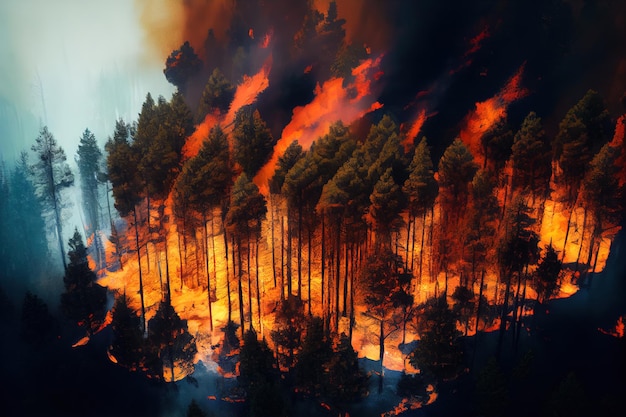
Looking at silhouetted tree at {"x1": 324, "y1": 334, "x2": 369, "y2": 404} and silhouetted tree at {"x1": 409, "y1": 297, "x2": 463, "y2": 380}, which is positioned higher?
silhouetted tree at {"x1": 409, "y1": 297, "x2": 463, "y2": 380}

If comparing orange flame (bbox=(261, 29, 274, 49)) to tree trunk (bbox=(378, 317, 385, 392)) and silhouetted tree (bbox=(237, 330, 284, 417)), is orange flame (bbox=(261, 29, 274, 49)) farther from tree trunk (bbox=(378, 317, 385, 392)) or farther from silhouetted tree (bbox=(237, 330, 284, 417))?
tree trunk (bbox=(378, 317, 385, 392))

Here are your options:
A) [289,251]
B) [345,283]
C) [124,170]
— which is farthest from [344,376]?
[124,170]

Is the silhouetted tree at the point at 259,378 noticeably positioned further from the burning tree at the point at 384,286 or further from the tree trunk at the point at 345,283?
the burning tree at the point at 384,286

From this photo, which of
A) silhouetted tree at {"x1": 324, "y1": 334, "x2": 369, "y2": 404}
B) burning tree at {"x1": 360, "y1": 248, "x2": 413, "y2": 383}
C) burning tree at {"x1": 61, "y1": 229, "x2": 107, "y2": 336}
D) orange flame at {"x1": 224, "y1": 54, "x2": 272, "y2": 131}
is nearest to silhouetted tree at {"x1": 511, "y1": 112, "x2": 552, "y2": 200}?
burning tree at {"x1": 360, "y1": 248, "x2": 413, "y2": 383}

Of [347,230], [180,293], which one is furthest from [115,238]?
[347,230]

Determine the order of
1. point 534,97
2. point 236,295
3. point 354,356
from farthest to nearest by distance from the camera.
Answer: point 236,295 → point 354,356 → point 534,97

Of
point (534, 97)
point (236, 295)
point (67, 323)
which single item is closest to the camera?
point (534, 97)

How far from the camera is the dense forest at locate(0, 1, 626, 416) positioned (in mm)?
11023

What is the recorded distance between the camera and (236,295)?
12312 millimetres

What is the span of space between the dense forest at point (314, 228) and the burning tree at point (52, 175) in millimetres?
43

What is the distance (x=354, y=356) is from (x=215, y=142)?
5690 mm

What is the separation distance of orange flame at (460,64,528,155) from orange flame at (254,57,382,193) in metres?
1.97

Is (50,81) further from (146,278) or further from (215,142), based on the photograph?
(146,278)

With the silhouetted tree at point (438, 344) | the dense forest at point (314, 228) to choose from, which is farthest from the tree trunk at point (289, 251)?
the silhouetted tree at point (438, 344)
